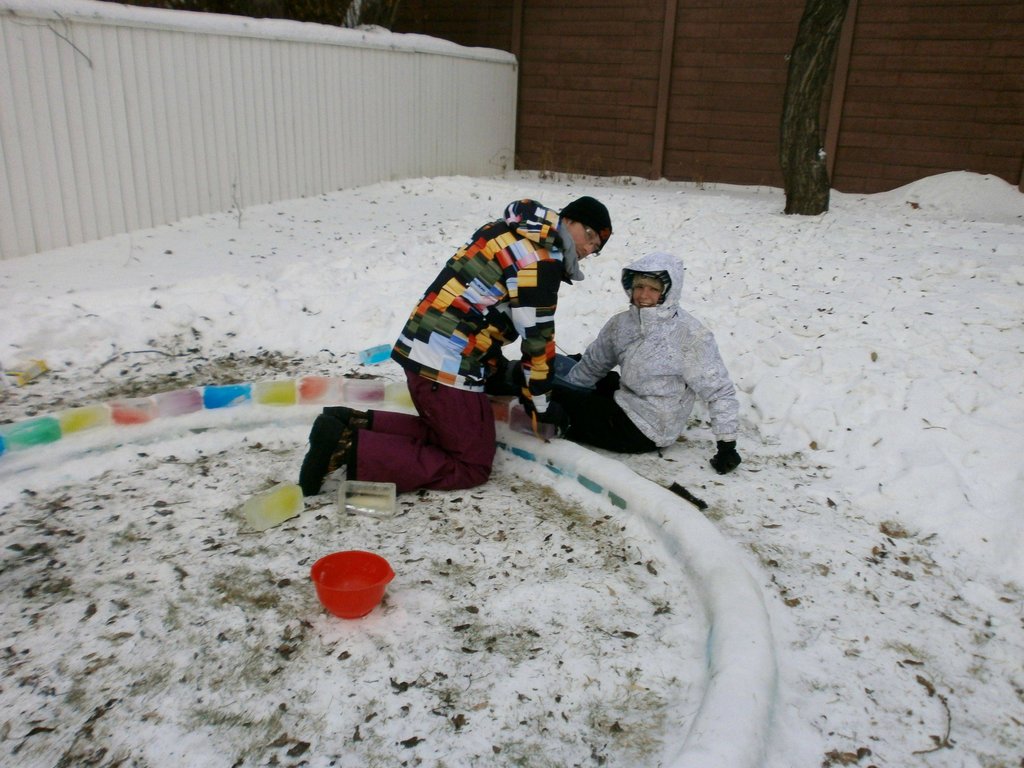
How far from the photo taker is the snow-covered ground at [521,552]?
205 centimetres

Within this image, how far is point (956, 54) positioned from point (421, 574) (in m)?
9.28

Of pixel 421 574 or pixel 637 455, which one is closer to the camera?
pixel 421 574

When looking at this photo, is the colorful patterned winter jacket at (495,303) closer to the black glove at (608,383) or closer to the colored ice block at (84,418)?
the black glove at (608,383)

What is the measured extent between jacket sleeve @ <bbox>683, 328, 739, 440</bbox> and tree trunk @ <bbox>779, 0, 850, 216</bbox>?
4.17 metres

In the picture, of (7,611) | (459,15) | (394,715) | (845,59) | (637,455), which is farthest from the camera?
(459,15)

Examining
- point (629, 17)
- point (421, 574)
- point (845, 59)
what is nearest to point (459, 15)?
point (629, 17)

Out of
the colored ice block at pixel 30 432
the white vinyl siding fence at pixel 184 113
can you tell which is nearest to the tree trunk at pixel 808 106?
the white vinyl siding fence at pixel 184 113

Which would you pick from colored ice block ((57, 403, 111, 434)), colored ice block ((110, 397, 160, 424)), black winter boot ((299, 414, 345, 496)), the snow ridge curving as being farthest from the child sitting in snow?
colored ice block ((57, 403, 111, 434))

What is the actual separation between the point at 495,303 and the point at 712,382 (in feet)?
3.43

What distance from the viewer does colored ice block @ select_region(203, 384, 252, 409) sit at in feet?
12.3

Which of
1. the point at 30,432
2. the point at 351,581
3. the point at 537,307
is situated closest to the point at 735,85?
the point at 537,307

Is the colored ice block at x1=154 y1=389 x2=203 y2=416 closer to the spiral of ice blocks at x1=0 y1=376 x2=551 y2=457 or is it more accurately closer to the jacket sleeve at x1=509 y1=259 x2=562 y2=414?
the spiral of ice blocks at x1=0 y1=376 x2=551 y2=457

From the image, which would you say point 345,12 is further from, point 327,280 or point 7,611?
point 7,611

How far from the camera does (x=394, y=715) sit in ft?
6.80
